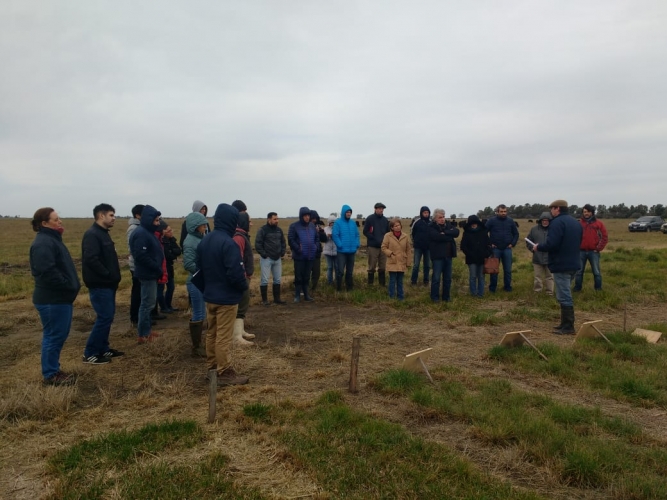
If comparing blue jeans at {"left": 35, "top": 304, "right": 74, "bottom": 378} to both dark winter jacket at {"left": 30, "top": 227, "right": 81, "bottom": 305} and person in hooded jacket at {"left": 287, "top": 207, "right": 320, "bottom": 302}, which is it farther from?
person in hooded jacket at {"left": 287, "top": 207, "right": 320, "bottom": 302}

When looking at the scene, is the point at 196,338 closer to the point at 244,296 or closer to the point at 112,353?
the point at 244,296

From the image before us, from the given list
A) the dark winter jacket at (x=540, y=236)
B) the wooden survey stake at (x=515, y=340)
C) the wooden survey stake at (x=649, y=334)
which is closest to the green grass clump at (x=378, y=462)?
the wooden survey stake at (x=515, y=340)

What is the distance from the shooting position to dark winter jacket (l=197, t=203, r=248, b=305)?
5289 mm

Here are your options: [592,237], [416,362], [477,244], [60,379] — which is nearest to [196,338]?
[60,379]

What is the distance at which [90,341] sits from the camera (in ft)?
20.7

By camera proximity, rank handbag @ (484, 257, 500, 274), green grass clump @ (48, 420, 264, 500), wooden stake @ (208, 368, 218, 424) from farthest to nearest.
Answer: handbag @ (484, 257, 500, 274), wooden stake @ (208, 368, 218, 424), green grass clump @ (48, 420, 264, 500)

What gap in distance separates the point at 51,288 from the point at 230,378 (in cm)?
239

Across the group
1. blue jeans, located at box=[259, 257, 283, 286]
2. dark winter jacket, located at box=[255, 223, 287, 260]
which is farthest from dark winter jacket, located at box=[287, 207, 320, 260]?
blue jeans, located at box=[259, 257, 283, 286]

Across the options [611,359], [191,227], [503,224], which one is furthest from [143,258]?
[503,224]

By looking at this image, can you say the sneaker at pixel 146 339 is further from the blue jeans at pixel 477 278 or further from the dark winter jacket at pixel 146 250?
the blue jeans at pixel 477 278

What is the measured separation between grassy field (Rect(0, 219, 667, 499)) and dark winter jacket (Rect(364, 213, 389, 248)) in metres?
3.95

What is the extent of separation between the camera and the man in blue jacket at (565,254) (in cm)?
762

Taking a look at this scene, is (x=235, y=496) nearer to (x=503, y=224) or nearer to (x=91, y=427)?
(x=91, y=427)

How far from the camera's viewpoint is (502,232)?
11.1 meters
